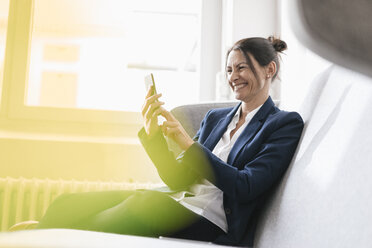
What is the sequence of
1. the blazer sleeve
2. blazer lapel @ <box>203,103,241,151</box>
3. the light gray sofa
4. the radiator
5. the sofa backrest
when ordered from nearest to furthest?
the light gray sofa, the sofa backrest, the blazer sleeve, blazer lapel @ <box>203,103,241,151</box>, the radiator

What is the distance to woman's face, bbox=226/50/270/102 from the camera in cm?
146

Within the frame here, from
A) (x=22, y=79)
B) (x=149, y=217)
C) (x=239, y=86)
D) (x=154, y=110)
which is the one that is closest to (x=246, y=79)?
(x=239, y=86)

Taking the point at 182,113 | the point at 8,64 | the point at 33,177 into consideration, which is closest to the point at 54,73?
the point at 8,64

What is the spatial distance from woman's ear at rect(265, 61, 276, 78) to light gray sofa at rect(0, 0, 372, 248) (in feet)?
0.93

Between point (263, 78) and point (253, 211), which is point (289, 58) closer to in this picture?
point (263, 78)

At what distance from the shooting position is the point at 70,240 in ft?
0.93

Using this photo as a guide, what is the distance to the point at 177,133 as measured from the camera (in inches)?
47.9

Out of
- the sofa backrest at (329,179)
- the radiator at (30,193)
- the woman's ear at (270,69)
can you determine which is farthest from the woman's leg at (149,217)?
the radiator at (30,193)

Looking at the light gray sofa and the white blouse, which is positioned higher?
the light gray sofa

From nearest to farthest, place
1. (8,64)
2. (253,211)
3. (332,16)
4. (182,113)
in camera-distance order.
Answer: (332,16), (253,211), (182,113), (8,64)

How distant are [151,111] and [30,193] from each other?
1.04m

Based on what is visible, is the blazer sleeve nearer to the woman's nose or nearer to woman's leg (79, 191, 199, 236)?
woman's leg (79, 191, 199, 236)

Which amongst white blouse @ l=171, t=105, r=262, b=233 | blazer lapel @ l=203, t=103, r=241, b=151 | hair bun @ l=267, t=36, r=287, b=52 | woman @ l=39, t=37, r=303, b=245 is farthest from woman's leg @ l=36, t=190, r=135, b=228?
hair bun @ l=267, t=36, r=287, b=52

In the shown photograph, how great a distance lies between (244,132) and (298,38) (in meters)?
1.12
